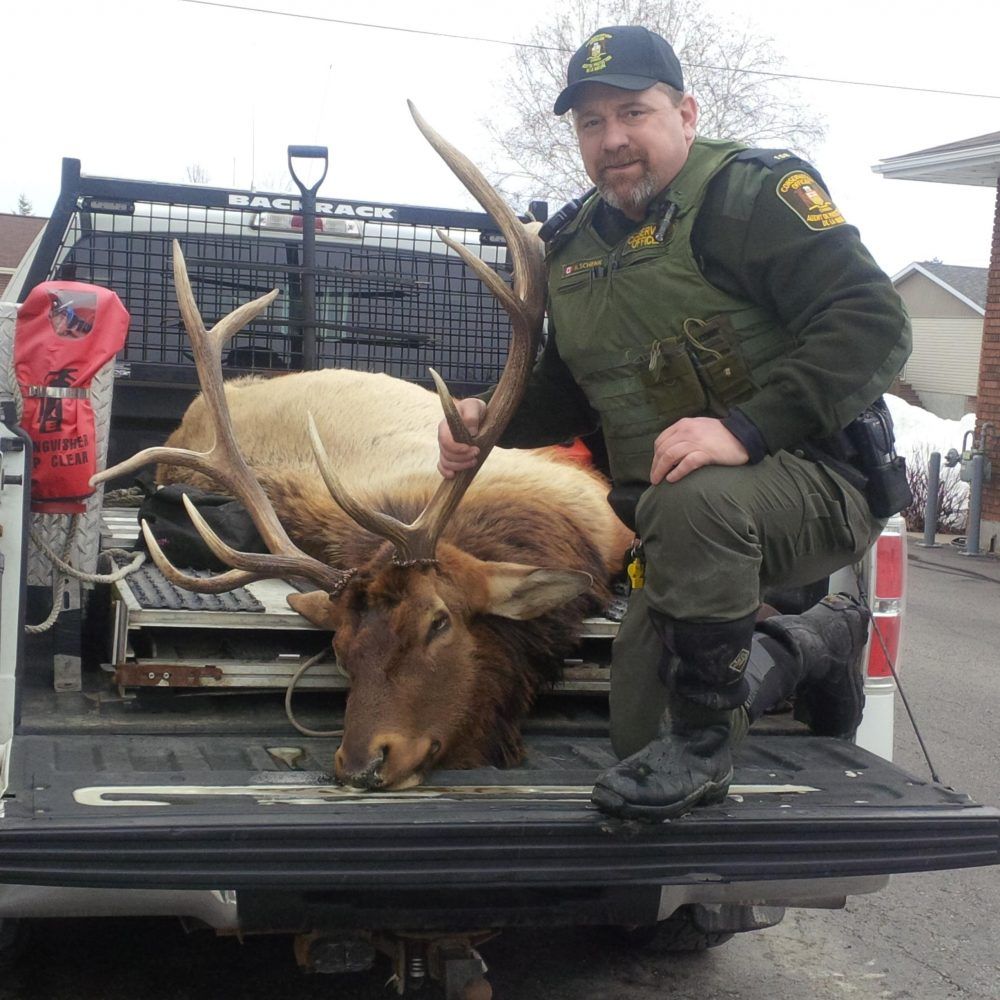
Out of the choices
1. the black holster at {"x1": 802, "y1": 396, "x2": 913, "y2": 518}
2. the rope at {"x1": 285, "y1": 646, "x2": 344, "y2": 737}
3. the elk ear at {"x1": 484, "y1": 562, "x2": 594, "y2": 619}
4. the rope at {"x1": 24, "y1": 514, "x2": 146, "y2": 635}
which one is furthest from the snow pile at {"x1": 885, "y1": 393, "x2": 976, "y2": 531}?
the rope at {"x1": 24, "y1": 514, "x2": 146, "y2": 635}

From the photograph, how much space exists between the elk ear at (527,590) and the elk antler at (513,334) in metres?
0.22

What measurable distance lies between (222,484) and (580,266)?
4.29 ft

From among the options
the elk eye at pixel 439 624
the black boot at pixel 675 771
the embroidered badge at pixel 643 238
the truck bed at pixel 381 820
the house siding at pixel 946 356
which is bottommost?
the truck bed at pixel 381 820

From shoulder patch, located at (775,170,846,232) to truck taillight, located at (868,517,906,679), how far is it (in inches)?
49.1

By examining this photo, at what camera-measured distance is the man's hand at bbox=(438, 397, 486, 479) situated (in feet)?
13.1

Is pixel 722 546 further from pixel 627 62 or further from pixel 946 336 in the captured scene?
pixel 946 336

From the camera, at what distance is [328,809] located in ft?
10.00

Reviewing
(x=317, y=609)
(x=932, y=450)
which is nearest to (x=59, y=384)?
(x=317, y=609)

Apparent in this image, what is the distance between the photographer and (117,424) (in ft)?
19.4

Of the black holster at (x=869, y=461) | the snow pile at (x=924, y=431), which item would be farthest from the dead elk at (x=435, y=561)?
the snow pile at (x=924, y=431)

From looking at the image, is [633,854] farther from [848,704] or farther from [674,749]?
[848,704]

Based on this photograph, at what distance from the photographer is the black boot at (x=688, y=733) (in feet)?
10.1

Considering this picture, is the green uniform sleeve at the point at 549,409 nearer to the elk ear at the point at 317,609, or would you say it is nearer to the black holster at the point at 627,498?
the black holster at the point at 627,498

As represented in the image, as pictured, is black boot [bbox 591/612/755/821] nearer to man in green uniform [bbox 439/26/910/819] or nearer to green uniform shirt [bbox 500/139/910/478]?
man in green uniform [bbox 439/26/910/819]
